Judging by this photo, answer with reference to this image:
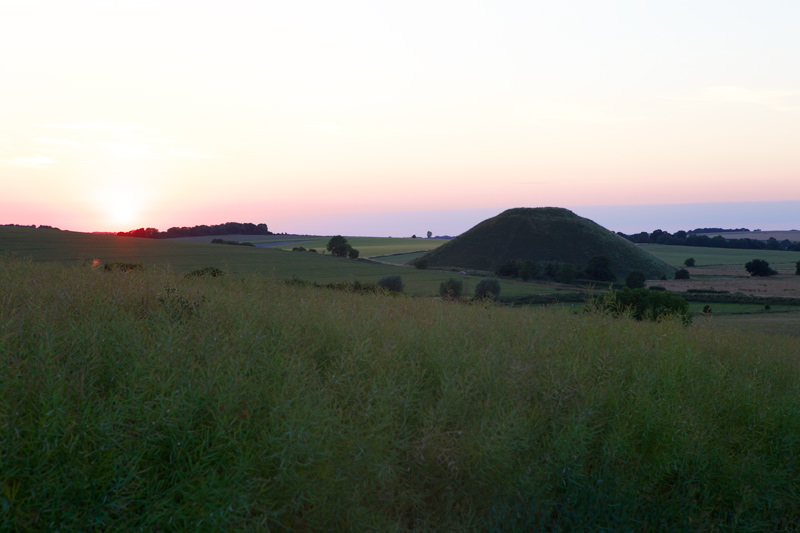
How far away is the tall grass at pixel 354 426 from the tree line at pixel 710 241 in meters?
132

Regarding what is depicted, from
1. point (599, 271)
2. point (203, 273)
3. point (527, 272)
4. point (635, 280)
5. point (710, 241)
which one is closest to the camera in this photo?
point (203, 273)

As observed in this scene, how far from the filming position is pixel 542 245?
91188 millimetres

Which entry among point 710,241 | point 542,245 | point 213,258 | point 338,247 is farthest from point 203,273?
point 710,241

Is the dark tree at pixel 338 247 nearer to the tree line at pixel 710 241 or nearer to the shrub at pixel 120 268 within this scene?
the shrub at pixel 120 268

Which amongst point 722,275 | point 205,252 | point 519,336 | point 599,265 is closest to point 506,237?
point 599,265

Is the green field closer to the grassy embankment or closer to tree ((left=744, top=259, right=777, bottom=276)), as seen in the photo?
tree ((left=744, top=259, right=777, bottom=276))

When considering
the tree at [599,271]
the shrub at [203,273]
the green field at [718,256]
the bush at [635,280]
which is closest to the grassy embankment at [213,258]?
the bush at [635,280]

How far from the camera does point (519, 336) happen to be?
807cm

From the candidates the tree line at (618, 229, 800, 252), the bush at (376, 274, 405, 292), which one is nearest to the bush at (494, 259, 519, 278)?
the bush at (376, 274, 405, 292)

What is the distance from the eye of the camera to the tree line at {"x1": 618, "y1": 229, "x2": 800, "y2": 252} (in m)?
126

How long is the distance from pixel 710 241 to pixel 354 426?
14589 centimetres

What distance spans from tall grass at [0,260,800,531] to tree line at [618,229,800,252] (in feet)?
434

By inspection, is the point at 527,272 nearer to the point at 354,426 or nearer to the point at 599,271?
the point at 599,271

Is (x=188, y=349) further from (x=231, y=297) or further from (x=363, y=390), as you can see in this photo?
(x=231, y=297)
